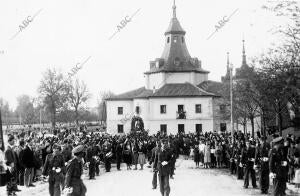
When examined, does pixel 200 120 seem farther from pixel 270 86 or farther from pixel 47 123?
pixel 47 123

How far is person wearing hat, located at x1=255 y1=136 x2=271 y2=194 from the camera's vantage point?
14531mm

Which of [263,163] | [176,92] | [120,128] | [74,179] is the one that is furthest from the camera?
[120,128]

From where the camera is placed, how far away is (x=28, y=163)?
646 inches

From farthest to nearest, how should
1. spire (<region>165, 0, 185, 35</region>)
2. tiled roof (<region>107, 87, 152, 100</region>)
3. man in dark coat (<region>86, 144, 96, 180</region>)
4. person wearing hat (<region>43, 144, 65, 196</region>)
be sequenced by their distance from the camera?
spire (<region>165, 0, 185, 35</region>)
tiled roof (<region>107, 87, 152, 100</region>)
man in dark coat (<region>86, 144, 96, 180</region>)
person wearing hat (<region>43, 144, 65, 196</region>)

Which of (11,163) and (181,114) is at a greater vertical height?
(181,114)

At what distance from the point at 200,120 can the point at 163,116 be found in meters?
5.70

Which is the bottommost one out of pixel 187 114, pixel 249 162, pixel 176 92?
pixel 249 162

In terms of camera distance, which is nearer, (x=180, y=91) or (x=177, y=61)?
(x=180, y=91)

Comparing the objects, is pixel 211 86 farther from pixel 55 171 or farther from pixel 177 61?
pixel 55 171

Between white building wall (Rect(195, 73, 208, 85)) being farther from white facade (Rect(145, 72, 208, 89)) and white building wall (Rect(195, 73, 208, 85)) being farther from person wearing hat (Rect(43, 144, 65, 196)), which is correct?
person wearing hat (Rect(43, 144, 65, 196))

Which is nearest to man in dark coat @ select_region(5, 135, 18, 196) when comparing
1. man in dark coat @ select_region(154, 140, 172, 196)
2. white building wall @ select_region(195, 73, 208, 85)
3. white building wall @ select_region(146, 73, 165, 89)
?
man in dark coat @ select_region(154, 140, 172, 196)

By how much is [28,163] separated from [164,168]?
5.88 meters

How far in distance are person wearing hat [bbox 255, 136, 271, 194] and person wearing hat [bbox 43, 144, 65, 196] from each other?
668 centimetres

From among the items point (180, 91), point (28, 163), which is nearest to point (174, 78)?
point (180, 91)
